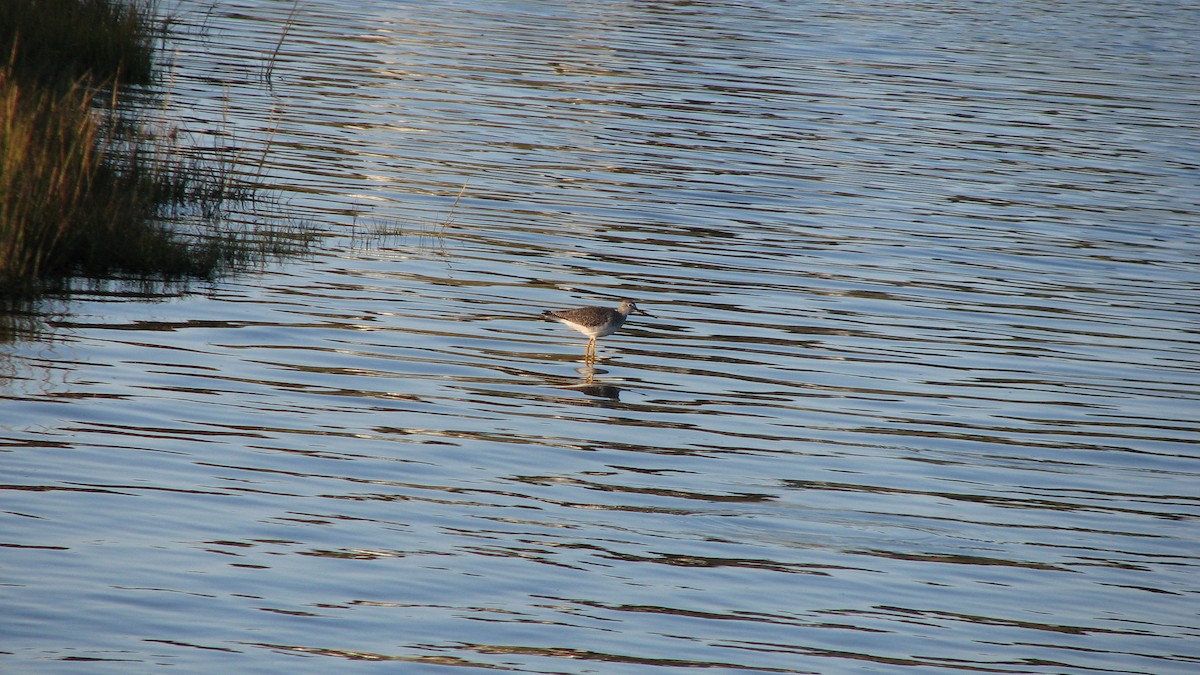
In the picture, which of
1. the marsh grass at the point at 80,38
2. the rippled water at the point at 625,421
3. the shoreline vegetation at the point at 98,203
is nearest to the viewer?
→ the rippled water at the point at 625,421

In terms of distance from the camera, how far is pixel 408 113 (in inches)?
1000

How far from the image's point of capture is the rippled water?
8.06 m

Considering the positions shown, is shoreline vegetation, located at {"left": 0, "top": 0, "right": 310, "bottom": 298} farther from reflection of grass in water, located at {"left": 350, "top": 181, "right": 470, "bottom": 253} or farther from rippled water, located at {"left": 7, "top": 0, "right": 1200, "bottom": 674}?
reflection of grass in water, located at {"left": 350, "top": 181, "right": 470, "bottom": 253}

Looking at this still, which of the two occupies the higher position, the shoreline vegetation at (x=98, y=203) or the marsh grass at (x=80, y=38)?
the marsh grass at (x=80, y=38)

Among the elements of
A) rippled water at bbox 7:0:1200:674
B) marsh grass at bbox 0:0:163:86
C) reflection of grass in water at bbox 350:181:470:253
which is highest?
marsh grass at bbox 0:0:163:86

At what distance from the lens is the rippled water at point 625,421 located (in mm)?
8062

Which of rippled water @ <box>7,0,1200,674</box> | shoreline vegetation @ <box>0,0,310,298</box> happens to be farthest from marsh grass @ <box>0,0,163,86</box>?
shoreline vegetation @ <box>0,0,310,298</box>

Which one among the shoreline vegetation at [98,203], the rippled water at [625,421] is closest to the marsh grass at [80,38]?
the rippled water at [625,421]

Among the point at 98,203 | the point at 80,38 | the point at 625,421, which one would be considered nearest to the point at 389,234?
the point at 98,203

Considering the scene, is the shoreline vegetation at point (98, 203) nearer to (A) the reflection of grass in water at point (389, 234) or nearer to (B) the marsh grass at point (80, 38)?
(A) the reflection of grass in water at point (389, 234)

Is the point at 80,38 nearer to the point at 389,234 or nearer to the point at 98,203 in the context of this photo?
the point at 389,234

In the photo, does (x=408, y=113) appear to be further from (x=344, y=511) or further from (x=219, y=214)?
(x=344, y=511)

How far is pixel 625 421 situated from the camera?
1170 centimetres

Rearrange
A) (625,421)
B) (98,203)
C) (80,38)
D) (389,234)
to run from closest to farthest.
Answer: (625,421)
(98,203)
(389,234)
(80,38)
